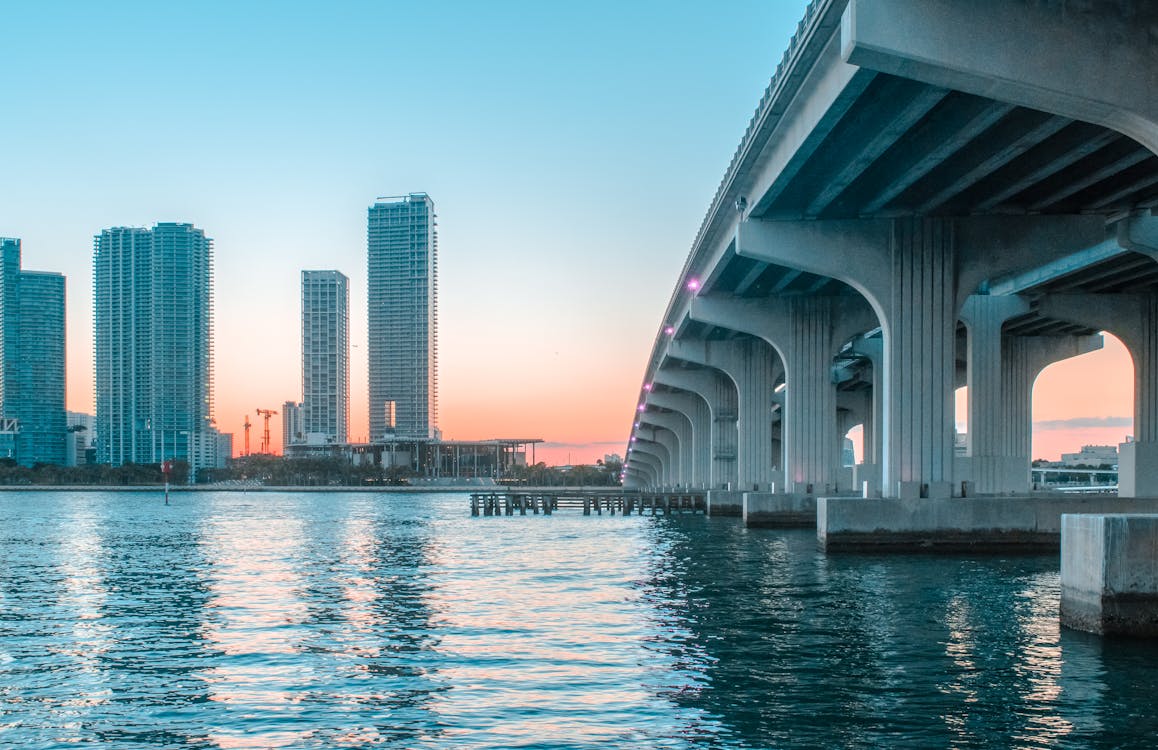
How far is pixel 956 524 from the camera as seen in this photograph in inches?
1433

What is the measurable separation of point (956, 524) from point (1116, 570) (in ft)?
59.2

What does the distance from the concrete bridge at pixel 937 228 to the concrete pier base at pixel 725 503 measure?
3.39 m

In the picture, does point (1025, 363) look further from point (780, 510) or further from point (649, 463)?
point (649, 463)

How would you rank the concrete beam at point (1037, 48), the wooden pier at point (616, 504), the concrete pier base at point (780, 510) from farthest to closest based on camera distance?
the wooden pier at point (616, 504)
the concrete pier base at point (780, 510)
the concrete beam at point (1037, 48)

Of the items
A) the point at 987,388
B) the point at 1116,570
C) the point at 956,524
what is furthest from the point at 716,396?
the point at 1116,570

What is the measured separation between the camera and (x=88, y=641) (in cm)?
2150

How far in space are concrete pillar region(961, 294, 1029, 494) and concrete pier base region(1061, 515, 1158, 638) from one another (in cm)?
3399

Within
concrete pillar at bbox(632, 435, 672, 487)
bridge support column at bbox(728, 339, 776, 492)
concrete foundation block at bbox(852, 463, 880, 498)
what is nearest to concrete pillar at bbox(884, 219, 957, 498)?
concrete foundation block at bbox(852, 463, 880, 498)

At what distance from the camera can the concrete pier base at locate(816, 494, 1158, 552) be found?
36094mm

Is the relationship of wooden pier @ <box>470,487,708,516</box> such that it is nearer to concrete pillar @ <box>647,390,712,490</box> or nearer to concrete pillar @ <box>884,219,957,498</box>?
concrete pillar @ <box>647,390,712,490</box>

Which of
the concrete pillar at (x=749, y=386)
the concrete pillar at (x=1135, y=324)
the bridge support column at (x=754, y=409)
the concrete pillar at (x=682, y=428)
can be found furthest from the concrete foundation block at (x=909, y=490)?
the concrete pillar at (x=682, y=428)

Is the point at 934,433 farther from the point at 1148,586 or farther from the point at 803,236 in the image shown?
the point at 1148,586

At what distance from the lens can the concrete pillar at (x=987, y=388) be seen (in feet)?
172

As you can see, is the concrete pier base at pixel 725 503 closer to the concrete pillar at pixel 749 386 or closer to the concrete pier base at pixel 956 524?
the concrete pillar at pixel 749 386
